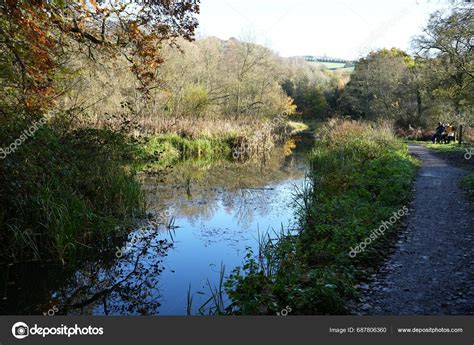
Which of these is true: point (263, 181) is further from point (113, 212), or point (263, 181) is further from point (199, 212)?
point (113, 212)

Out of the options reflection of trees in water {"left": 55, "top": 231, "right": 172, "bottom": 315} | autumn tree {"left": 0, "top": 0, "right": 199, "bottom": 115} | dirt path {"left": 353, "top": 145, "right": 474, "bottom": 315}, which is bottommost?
reflection of trees in water {"left": 55, "top": 231, "right": 172, "bottom": 315}

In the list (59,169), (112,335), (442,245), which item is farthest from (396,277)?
(59,169)

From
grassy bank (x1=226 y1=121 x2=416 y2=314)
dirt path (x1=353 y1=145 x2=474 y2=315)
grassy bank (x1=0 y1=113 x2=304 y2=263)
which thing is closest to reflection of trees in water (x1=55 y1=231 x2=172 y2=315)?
grassy bank (x1=0 y1=113 x2=304 y2=263)

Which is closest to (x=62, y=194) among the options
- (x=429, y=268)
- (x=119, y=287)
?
(x=119, y=287)

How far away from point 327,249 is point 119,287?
3.42 m

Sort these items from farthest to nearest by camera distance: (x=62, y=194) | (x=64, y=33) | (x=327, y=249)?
(x=64, y=33)
(x=62, y=194)
(x=327, y=249)

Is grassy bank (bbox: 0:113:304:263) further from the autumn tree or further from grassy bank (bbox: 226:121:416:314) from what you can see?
grassy bank (bbox: 226:121:416:314)

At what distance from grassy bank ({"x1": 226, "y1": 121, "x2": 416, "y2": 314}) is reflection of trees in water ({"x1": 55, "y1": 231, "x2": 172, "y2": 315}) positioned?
1360 millimetres

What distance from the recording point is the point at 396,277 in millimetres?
5289

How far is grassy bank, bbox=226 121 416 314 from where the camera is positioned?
178 inches

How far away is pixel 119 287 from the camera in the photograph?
243 inches

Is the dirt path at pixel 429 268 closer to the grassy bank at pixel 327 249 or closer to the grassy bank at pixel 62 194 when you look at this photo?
the grassy bank at pixel 327 249

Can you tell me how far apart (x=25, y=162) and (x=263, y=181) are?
9896mm

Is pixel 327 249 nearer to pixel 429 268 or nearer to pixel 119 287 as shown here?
pixel 429 268
